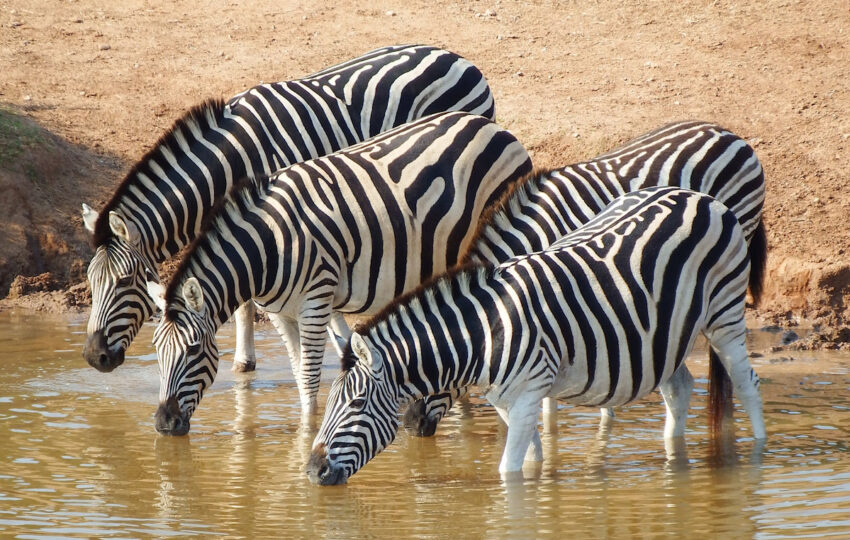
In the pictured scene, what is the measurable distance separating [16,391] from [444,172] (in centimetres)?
416

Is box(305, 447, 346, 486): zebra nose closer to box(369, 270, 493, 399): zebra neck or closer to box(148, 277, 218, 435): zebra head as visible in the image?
box(369, 270, 493, 399): zebra neck

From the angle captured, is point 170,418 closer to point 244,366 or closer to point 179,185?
point 179,185

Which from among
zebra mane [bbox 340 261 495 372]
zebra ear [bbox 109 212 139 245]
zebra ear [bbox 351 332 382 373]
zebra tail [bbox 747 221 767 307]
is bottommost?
zebra ear [bbox 351 332 382 373]

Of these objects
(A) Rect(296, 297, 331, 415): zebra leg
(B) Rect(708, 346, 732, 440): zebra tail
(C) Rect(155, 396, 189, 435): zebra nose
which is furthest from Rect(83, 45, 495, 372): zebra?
(B) Rect(708, 346, 732, 440): zebra tail

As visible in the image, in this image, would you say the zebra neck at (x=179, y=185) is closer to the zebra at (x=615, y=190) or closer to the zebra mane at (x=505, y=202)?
the zebra mane at (x=505, y=202)

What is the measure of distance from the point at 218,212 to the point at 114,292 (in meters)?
1.30

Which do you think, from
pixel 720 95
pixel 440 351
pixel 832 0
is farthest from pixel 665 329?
pixel 832 0

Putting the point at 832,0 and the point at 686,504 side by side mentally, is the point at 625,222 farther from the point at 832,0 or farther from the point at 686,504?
the point at 832,0

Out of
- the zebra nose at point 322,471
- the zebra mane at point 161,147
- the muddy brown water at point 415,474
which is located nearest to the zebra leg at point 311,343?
the muddy brown water at point 415,474

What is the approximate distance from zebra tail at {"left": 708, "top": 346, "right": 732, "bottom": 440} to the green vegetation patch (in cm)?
916

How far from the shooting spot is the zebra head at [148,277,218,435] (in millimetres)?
8367

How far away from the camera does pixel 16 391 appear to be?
10281 mm

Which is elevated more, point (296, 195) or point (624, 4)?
point (624, 4)

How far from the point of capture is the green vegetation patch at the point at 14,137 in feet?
47.2
